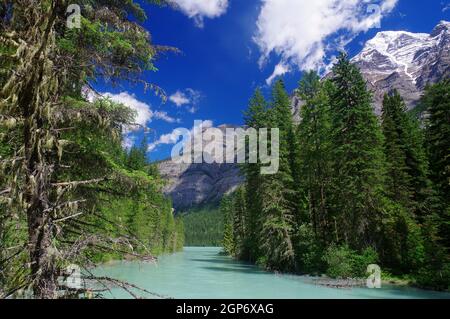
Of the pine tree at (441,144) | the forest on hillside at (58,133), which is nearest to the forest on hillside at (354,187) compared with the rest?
the pine tree at (441,144)

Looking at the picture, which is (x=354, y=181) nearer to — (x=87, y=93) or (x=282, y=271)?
(x=282, y=271)

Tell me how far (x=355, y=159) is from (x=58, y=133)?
27920 millimetres

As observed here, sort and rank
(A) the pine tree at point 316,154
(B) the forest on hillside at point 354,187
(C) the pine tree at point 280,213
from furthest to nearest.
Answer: (A) the pine tree at point 316,154 → (C) the pine tree at point 280,213 → (B) the forest on hillside at point 354,187

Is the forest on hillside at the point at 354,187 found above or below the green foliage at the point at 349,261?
above

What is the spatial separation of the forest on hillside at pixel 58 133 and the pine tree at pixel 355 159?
2606 centimetres

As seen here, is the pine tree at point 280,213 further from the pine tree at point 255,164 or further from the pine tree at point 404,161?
the pine tree at point 404,161

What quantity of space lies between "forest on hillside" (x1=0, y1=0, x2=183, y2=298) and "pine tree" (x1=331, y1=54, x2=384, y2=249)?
26058 millimetres

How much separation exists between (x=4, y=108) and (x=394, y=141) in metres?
36.1

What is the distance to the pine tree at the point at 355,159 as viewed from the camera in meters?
30.4

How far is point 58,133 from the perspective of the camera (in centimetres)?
636

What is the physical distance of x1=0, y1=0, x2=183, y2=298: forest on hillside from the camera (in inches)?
213

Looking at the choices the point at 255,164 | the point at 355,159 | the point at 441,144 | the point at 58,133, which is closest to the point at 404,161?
the point at 355,159

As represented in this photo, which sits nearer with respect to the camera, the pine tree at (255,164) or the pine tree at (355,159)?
the pine tree at (355,159)

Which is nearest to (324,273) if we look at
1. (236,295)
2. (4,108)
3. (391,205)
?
(391,205)
